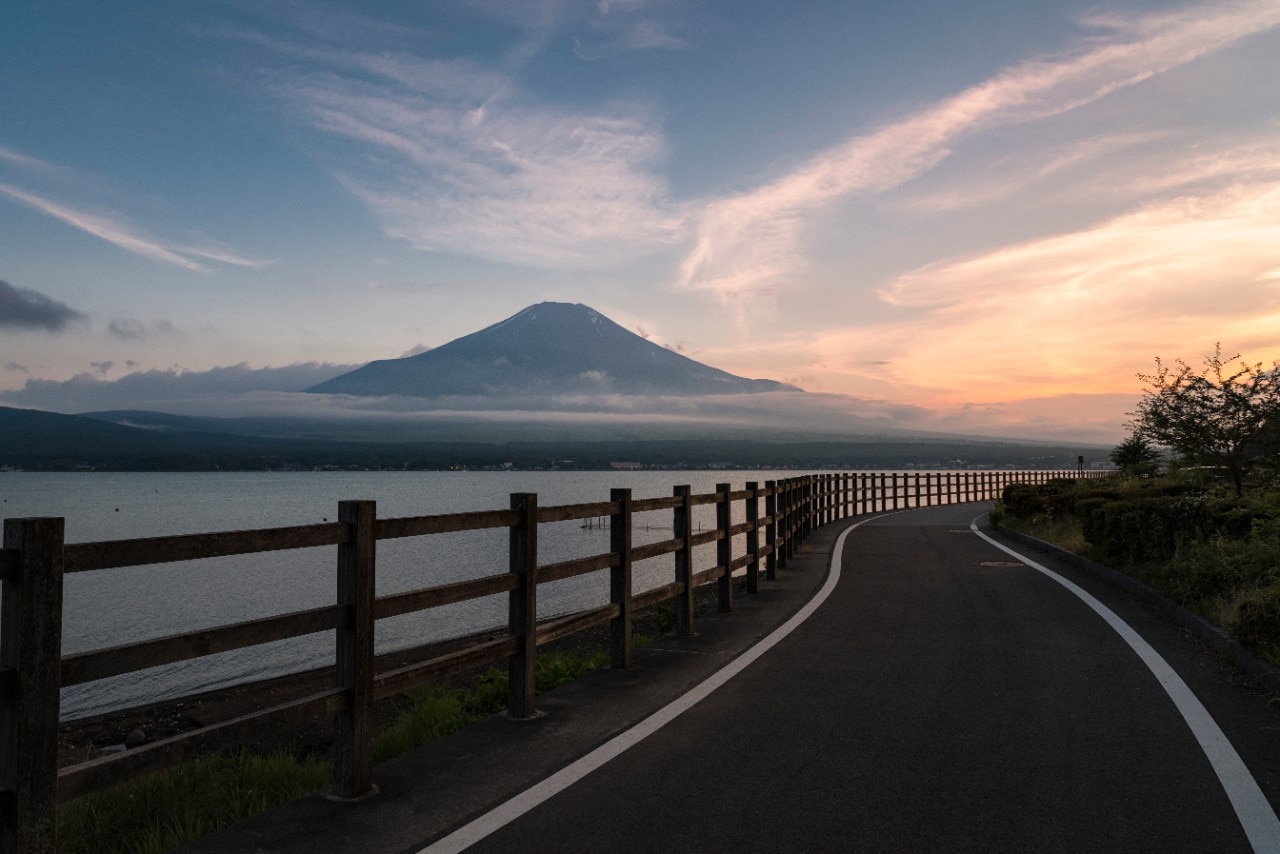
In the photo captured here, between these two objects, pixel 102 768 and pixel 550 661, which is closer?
pixel 102 768

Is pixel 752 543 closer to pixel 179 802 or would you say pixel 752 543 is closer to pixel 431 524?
pixel 179 802

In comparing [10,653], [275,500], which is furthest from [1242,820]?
[275,500]

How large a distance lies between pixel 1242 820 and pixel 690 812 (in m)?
2.72

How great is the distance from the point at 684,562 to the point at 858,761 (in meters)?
4.13

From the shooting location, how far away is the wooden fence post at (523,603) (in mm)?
6688

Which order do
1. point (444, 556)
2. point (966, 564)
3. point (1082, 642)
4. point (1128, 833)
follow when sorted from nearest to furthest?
point (1128, 833)
point (1082, 642)
point (966, 564)
point (444, 556)

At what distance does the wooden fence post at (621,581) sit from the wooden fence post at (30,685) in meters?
4.66

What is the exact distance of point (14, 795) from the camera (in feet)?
12.0

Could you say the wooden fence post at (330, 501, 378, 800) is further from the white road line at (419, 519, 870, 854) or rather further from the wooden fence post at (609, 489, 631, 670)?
the wooden fence post at (609, 489, 631, 670)

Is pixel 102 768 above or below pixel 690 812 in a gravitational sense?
above

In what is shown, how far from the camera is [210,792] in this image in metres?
7.72

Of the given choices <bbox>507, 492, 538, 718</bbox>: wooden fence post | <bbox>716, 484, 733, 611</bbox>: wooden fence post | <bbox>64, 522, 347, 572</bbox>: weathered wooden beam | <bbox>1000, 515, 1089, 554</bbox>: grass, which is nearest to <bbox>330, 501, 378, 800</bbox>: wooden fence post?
<bbox>64, 522, 347, 572</bbox>: weathered wooden beam

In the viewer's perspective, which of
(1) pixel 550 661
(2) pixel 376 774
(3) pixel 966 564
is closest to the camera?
(2) pixel 376 774

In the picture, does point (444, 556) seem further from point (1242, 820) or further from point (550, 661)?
point (1242, 820)
